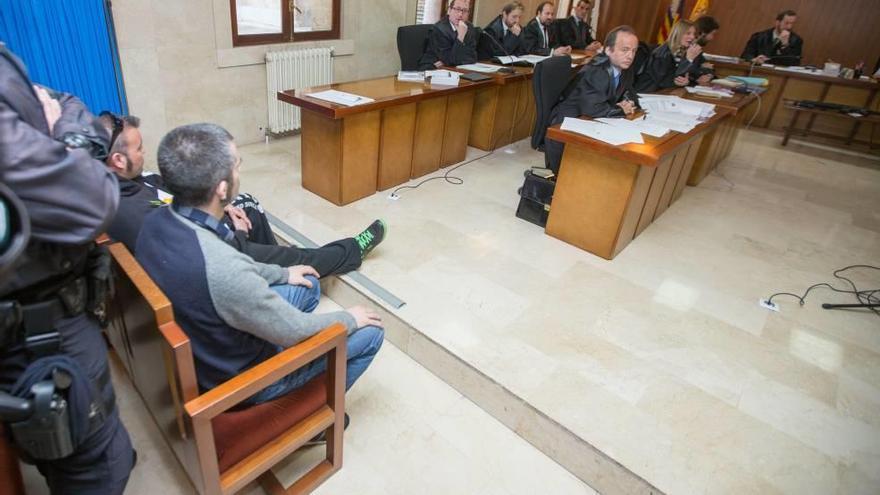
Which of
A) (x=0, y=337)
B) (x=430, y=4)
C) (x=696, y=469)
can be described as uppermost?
(x=430, y=4)

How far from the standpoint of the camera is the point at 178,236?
1.13m

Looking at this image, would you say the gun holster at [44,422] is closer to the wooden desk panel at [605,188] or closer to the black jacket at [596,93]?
the wooden desk panel at [605,188]

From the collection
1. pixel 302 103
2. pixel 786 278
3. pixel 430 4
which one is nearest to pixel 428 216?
pixel 302 103

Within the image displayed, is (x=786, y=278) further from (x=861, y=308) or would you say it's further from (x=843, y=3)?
(x=843, y=3)

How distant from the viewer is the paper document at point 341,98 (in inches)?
108

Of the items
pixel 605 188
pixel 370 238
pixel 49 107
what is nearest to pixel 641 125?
pixel 605 188

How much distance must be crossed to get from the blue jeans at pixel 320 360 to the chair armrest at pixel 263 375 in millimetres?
171

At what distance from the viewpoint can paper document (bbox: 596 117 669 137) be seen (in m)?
2.72

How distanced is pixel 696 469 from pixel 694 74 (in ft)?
13.6

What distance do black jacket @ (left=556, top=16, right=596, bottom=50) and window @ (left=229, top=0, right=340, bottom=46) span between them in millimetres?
2827

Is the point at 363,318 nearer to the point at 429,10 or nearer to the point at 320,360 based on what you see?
the point at 320,360

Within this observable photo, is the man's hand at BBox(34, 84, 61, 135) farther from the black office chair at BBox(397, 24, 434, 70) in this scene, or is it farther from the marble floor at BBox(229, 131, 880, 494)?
the black office chair at BBox(397, 24, 434, 70)

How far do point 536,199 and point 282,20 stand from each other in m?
2.58

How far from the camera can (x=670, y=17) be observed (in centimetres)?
776
